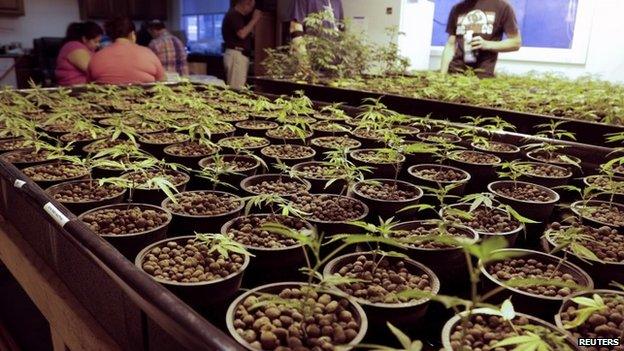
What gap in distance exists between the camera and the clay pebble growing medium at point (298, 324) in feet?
2.42

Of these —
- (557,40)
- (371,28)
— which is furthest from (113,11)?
(557,40)

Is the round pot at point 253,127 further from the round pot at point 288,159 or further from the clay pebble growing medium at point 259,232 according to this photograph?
the clay pebble growing medium at point 259,232

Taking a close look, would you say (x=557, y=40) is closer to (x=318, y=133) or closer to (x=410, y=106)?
(x=410, y=106)

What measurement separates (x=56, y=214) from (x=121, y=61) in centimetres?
275

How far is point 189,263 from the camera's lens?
3.19ft

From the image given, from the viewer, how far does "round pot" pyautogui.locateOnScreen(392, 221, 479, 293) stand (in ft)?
3.37

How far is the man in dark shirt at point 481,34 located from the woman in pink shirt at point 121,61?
7.74 ft

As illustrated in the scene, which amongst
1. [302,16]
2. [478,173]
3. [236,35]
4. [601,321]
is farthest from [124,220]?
[236,35]

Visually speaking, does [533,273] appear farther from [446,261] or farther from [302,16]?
[302,16]

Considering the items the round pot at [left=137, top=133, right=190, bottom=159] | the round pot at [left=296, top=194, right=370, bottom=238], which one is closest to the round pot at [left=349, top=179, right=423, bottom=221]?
the round pot at [left=296, top=194, right=370, bottom=238]

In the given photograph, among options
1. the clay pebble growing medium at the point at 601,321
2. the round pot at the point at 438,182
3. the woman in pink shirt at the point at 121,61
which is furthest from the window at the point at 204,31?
the clay pebble growing medium at the point at 601,321

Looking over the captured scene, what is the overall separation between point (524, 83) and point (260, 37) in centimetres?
405

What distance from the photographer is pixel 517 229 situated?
1150 millimetres

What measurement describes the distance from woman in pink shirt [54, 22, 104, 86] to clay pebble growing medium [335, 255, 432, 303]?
362cm
